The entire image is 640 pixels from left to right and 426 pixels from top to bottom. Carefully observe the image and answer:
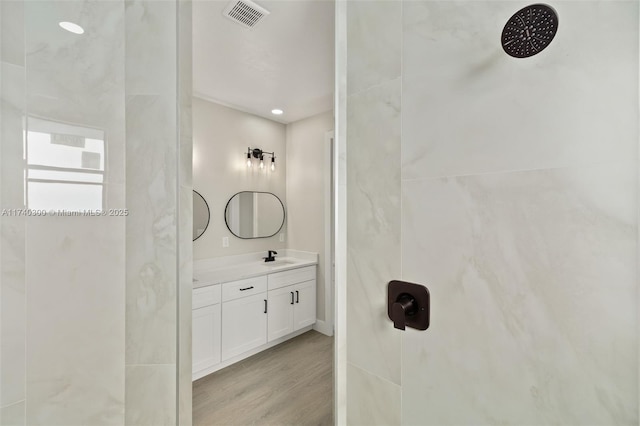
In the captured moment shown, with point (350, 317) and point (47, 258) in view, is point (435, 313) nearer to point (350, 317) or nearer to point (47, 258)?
point (350, 317)

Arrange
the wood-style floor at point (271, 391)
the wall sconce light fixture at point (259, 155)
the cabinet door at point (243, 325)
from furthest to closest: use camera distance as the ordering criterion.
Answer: the wall sconce light fixture at point (259, 155) < the cabinet door at point (243, 325) < the wood-style floor at point (271, 391)

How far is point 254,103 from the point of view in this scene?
2938mm

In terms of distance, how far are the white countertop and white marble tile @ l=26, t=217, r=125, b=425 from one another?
4.31ft

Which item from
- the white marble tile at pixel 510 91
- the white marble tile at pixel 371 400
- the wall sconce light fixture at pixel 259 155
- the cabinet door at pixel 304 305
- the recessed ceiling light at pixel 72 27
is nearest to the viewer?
the white marble tile at pixel 510 91

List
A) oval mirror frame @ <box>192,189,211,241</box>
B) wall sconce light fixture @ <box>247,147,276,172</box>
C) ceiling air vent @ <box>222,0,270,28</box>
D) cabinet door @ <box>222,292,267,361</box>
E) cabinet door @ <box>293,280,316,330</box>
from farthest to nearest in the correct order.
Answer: wall sconce light fixture @ <box>247,147,276,172</box>, cabinet door @ <box>293,280,316,330</box>, oval mirror frame @ <box>192,189,211,241</box>, cabinet door @ <box>222,292,267,361</box>, ceiling air vent @ <box>222,0,270,28</box>

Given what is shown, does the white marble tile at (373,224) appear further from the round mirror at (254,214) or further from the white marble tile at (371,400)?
the round mirror at (254,214)

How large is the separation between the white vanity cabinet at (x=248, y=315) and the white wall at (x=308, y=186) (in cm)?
26

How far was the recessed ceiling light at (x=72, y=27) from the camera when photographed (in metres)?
0.89

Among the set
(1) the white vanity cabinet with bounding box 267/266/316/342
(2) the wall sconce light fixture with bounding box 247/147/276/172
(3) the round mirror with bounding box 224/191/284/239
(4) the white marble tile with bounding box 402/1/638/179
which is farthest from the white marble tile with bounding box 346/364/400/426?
(2) the wall sconce light fixture with bounding box 247/147/276/172

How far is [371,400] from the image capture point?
0.81 m

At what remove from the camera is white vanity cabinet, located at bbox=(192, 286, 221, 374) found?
2.23 meters

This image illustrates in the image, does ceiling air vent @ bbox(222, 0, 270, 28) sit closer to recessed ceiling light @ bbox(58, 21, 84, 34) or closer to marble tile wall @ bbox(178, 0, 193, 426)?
marble tile wall @ bbox(178, 0, 193, 426)

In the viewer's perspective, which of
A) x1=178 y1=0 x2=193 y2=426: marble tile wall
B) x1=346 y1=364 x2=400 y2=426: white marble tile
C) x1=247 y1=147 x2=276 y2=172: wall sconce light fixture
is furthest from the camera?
x1=247 y1=147 x2=276 y2=172: wall sconce light fixture

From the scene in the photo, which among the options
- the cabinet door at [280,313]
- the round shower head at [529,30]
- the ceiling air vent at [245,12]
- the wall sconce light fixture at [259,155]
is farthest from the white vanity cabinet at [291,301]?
the round shower head at [529,30]
